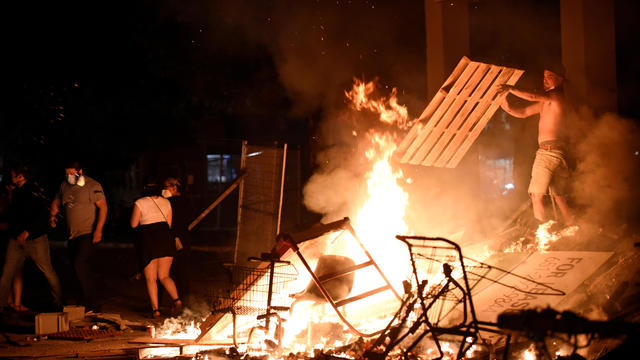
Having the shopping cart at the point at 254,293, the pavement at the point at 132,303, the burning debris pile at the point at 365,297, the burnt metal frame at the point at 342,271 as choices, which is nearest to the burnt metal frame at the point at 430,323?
the burning debris pile at the point at 365,297

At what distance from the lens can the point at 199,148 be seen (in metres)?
25.3

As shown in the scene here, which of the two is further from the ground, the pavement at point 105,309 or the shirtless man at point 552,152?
the shirtless man at point 552,152

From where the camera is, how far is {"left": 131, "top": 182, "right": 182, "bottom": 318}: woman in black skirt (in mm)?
8555

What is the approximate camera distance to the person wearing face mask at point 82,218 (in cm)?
879

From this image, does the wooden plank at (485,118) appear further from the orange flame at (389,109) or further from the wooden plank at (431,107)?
the orange flame at (389,109)

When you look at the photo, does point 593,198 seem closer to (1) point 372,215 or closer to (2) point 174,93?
(1) point 372,215

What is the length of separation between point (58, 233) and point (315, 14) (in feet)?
55.7

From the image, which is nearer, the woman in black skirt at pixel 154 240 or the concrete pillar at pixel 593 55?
the concrete pillar at pixel 593 55

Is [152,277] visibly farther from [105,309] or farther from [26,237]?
[26,237]

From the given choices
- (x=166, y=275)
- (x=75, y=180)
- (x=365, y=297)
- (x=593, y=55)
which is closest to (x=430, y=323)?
(x=365, y=297)

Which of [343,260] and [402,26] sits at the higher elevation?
[402,26]

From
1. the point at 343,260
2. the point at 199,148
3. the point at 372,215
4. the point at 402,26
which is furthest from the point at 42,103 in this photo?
the point at 343,260

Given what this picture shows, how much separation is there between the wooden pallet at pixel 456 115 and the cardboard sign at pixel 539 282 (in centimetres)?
264

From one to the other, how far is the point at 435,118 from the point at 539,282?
3.28 metres
